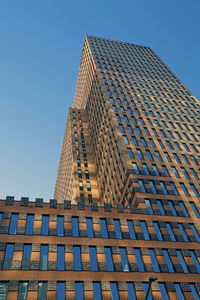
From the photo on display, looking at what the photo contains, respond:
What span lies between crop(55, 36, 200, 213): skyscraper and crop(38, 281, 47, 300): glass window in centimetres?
1990

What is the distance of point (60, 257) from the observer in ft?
117

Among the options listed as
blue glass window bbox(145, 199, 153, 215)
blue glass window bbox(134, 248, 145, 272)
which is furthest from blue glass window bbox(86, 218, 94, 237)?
blue glass window bbox(145, 199, 153, 215)

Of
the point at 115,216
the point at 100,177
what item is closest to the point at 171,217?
the point at 115,216

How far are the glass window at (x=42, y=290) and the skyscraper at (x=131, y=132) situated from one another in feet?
65.3

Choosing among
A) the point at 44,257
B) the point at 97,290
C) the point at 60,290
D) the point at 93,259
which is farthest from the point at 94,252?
the point at 60,290

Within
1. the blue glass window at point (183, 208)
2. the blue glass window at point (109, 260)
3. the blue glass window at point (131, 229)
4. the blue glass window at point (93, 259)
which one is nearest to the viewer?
→ the blue glass window at point (93, 259)

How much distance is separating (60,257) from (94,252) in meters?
4.56

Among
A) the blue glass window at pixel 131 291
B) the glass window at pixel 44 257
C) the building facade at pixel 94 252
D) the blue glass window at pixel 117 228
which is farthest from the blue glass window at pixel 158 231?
the glass window at pixel 44 257

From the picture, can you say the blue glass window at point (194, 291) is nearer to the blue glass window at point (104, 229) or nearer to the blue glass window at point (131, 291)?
the blue glass window at point (131, 291)

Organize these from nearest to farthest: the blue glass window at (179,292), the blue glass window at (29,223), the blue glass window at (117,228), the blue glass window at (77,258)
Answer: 1. the blue glass window at (179,292)
2. the blue glass window at (77,258)
3. the blue glass window at (29,223)
4. the blue glass window at (117,228)

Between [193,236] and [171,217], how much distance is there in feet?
14.0

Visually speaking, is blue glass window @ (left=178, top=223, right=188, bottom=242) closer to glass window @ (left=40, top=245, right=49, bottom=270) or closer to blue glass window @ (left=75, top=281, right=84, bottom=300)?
blue glass window @ (left=75, top=281, right=84, bottom=300)

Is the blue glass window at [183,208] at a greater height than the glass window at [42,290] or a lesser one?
greater

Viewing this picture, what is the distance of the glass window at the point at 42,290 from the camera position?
31181 mm
